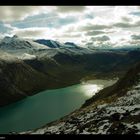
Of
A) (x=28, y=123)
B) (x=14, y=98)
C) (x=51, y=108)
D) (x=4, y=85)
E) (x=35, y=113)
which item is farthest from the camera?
(x=4, y=85)

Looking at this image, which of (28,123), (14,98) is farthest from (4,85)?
(28,123)
